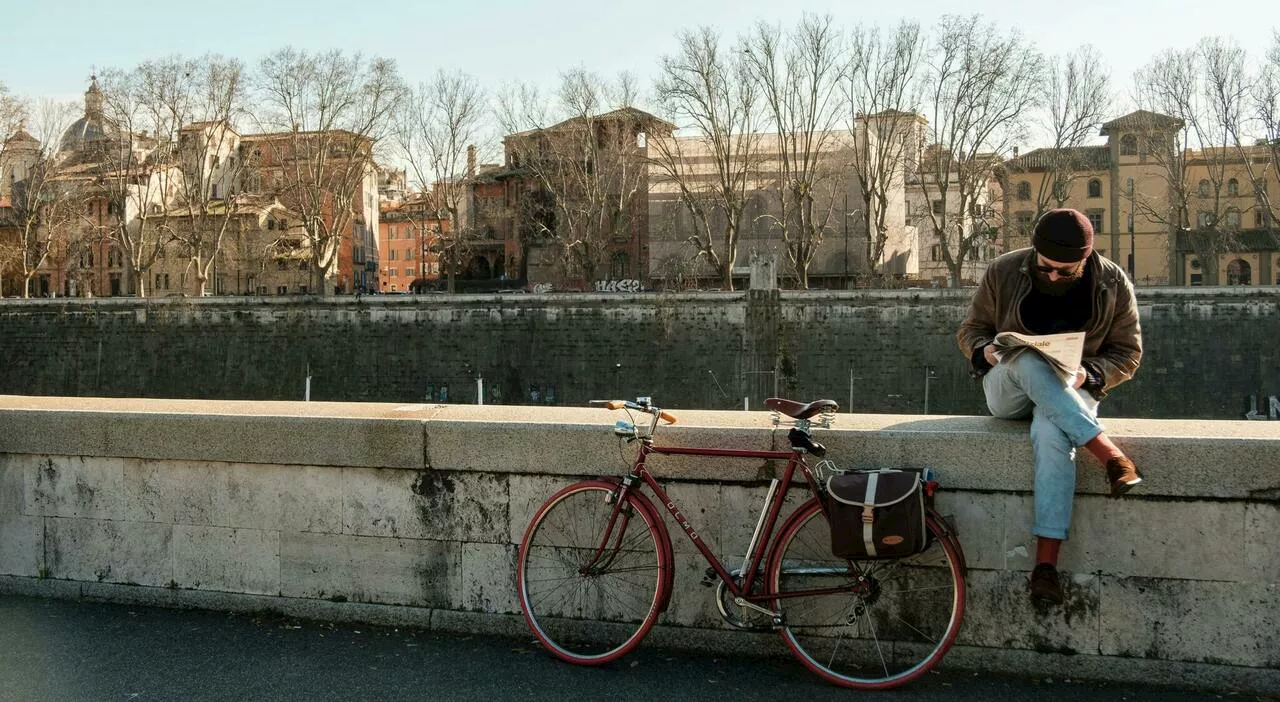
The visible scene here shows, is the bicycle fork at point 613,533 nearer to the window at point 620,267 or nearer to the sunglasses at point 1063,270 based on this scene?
the sunglasses at point 1063,270

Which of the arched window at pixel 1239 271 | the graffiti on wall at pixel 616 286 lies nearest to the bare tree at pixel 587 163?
the graffiti on wall at pixel 616 286

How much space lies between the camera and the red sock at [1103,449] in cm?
341

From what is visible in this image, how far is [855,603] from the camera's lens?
364 centimetres

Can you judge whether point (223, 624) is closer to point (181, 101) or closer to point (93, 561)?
point (93, 561)

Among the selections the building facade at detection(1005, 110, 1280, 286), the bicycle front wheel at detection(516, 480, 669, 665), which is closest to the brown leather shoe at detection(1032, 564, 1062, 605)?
the bicycle front wheel at detection(516, 480, 669, 665)

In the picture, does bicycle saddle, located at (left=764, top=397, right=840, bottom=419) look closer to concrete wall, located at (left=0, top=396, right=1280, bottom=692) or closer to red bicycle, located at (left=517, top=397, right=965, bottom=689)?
red bicycle, located at (left=517, top=397, right=965, bottom=689)

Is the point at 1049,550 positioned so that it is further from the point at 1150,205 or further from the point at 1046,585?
the point at 1150,205

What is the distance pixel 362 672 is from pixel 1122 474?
255 cm

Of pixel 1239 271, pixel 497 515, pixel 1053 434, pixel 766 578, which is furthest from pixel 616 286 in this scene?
pixel 1053 434

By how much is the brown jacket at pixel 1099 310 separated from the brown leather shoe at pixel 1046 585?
66cm

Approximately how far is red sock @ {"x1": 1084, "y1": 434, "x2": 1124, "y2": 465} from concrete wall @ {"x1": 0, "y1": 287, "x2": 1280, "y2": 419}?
91.5 feet

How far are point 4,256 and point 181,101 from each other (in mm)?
16221

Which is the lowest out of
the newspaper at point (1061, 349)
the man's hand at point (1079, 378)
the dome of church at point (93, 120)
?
the man's hand at point (1079, 378)

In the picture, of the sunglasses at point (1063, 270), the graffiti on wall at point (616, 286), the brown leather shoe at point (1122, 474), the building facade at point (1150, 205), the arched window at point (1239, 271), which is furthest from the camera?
the arched window at point (1239, 271)
